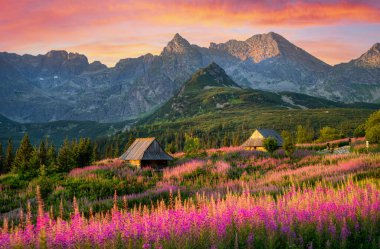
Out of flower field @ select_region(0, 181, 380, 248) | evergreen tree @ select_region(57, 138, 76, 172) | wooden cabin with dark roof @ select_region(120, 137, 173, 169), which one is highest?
flower field @ select_region(0, 181, 380, 248)

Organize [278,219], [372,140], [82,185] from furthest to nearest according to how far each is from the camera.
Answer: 1. [372,140]
2. [82,185]
3. [278,219]

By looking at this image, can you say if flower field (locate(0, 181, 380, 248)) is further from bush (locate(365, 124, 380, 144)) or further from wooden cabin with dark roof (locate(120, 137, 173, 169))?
bush (locate(365, 124, 380, 144))

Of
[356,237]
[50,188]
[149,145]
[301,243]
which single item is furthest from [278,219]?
[149,145]

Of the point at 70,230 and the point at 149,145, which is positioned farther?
the point at 149,145

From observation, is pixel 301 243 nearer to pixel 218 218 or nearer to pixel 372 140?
pixel 218 218

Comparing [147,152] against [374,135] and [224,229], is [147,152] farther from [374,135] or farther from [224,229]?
[224,229]

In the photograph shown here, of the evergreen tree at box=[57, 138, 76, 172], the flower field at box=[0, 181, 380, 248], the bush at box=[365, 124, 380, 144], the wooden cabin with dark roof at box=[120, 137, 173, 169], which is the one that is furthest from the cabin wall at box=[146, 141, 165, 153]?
the flower field at box=[0, 181, 380, 248]

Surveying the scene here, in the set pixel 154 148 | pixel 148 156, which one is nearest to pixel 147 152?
pixel 148 156

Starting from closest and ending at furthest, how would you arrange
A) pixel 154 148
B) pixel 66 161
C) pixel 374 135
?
pixel 374 135 → pixel 154 148 → pixel 66 161

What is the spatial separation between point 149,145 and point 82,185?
19.5 metres

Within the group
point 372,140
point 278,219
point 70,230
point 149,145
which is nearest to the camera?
point 70,230

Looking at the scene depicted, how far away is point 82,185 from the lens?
2134 cm

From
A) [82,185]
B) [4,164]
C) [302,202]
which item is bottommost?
[4,164]

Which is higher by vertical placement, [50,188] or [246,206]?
[246,206]
